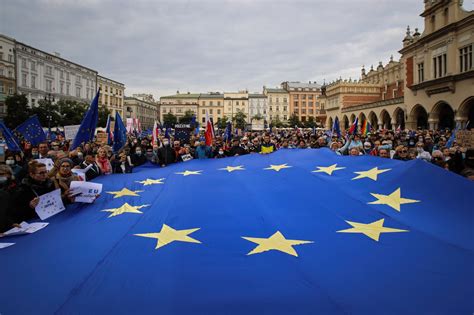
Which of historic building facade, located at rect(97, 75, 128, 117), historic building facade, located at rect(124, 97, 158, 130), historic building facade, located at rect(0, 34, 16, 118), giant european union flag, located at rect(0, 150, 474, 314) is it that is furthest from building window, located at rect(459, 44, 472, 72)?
historic building facade, located at rect(124, 97, 158, 130)

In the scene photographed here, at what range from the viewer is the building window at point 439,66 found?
30062 millimetres

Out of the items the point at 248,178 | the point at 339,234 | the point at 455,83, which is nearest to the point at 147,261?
the point at 339,234

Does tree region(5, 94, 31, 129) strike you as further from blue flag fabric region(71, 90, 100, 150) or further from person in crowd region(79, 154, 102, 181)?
person in crowd region(79, 154, 102, 181)

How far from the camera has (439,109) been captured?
31906 millimetres

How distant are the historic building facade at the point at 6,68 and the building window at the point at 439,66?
60.6m

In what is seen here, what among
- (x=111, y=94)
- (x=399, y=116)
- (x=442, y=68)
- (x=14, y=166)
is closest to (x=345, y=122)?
(x=399, y=116)

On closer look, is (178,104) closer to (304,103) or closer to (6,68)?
(304,103)

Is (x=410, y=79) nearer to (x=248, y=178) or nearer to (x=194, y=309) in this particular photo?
(x=248, y=178)

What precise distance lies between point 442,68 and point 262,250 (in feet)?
113

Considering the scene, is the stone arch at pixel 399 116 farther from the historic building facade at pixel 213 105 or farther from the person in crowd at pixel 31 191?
the historic building facade at pixel 213 105

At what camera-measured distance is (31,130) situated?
10.3 m

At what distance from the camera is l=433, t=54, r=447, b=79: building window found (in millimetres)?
30062

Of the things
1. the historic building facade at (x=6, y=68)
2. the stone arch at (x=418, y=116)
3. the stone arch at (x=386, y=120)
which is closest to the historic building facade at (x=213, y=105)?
the historic building facade at (x=6, y=68)

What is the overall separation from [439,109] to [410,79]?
554cm
